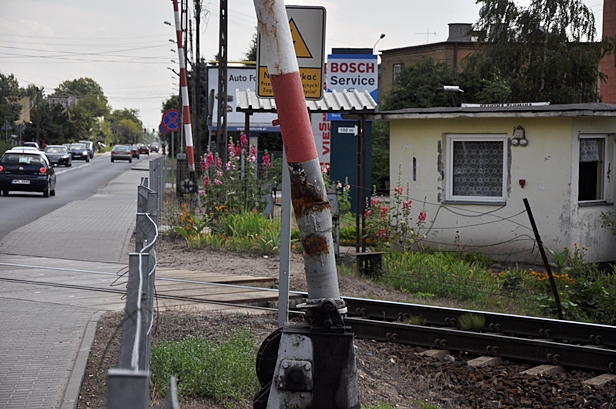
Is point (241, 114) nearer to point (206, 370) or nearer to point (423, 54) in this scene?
point (423, 54)

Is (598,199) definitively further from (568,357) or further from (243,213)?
(568,357)

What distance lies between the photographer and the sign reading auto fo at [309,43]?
5.88 m

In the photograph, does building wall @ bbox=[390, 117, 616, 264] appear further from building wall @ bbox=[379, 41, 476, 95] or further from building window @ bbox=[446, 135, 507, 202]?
building wall @ bbox=[379, 41, 476, 95]

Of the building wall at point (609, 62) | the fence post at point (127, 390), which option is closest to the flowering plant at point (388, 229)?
the fence post at point (127, 390)

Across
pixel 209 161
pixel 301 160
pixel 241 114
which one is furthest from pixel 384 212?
pixel 241 114

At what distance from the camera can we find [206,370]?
234 inches

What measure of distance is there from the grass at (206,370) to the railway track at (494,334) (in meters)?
2.30

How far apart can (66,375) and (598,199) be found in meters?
11.7

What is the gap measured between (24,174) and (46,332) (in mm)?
24050

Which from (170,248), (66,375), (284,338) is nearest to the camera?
(284,338)

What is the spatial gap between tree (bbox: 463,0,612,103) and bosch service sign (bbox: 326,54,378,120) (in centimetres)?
1847

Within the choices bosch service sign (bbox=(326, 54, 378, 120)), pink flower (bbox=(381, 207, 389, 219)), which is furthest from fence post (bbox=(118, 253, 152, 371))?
bosch service sign (bbox=(326, 54, 378, 120))

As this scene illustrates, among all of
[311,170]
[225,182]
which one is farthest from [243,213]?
[311,170]

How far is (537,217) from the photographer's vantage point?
48.9 ft
